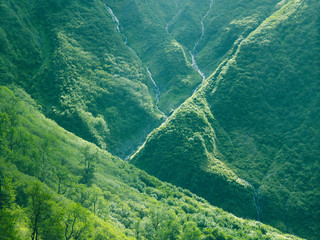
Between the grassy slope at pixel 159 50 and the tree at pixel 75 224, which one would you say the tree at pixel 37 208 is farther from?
the grassy slope at pixel 159 50

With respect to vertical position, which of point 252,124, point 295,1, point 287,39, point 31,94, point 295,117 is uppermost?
point 295,1

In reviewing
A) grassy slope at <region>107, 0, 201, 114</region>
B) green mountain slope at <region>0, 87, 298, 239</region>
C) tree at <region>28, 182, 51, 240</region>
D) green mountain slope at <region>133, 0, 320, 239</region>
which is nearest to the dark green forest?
tree at <region>28, 182, 51, 240</region>

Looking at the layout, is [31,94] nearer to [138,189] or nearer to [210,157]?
[138,189]

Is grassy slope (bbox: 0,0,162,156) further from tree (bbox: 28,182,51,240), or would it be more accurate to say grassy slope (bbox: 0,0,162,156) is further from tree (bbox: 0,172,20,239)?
tree (bbox: 28,182,51,240)

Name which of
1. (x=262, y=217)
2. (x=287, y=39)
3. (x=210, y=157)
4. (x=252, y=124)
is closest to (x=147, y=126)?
(x=210, y=157)

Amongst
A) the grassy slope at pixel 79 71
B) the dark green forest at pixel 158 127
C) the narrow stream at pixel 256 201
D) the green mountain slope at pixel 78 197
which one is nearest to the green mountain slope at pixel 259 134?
the narrow stream at pixel 256 201

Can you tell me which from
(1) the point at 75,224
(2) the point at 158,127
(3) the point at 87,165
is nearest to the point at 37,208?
(1) the point at 75,224

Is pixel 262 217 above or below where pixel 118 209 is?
below
